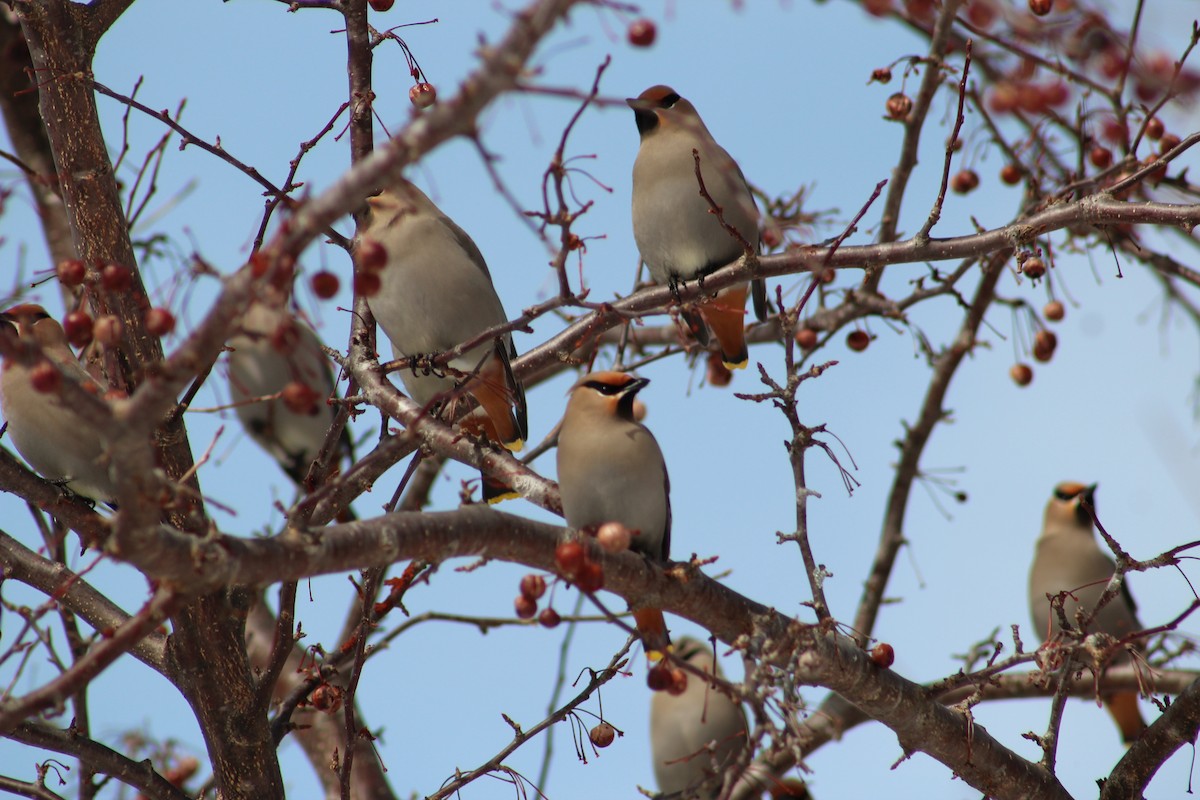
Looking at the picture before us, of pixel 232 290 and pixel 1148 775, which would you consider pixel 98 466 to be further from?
pixel 1148 775

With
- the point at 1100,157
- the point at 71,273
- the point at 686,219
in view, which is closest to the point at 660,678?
the point at 71,273

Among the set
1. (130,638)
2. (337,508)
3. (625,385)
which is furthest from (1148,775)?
(130,638)

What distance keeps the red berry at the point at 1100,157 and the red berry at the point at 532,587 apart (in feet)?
13.1

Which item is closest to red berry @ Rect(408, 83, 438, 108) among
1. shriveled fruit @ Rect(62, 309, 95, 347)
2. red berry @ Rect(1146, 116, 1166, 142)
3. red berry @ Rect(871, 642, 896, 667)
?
shriveled fruit @ Rect(62, 309, 95, 347)

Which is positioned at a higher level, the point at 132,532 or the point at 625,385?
the point at 625,385

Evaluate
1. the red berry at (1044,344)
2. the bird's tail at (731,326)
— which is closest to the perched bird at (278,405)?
the bird's tail at (731,326)

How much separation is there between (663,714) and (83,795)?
10.6ft

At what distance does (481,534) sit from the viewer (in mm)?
2705

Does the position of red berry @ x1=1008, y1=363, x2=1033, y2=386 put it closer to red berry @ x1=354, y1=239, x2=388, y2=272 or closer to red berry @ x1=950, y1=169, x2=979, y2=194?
red berry @ x1=950, y1=169, x2=979, y2=194

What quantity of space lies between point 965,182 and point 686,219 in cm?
188

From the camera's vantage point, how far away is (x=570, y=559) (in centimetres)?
263

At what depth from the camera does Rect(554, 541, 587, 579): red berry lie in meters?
2.63

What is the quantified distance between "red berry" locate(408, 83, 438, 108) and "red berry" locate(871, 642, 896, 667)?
2156 mm

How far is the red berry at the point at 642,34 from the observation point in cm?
266
